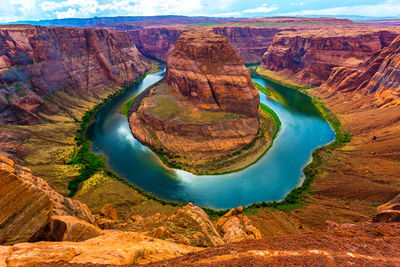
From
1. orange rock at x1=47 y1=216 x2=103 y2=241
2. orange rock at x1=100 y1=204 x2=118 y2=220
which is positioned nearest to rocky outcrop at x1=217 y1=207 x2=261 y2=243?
orange rock at x1=47 y1=216 x2=103 y2=241

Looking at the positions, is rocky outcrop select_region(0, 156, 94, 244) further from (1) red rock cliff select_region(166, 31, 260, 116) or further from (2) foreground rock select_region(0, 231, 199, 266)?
(1) red rock cliff select_region(166, 31, 260, 116)

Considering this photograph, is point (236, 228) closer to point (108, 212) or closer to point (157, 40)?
point (108, 212)

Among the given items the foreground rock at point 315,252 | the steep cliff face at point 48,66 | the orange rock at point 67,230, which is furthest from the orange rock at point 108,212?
the steep cliff face at point 48,66

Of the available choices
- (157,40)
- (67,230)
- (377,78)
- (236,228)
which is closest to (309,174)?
(236,228)

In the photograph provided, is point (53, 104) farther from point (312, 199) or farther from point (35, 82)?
point (312, 199)

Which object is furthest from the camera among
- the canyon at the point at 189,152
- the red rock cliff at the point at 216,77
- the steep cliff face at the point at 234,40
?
the steep cliff face at the point at 234,40

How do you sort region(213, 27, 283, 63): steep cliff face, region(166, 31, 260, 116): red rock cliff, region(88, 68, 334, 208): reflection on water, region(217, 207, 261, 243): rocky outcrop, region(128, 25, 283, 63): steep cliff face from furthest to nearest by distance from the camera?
region(128, 25, 283, 63): steep cliff face → region(213, 27, 283, 63): steep cliff face → region(166, 31, 260, 116): red rock cliff → region(88, 68, 334, 208): reflection on water → region(217, 207, 261, 243): rocky outcrop

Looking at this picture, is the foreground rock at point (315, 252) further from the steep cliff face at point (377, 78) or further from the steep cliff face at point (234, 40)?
the steep cliff face at point (234, 40)
